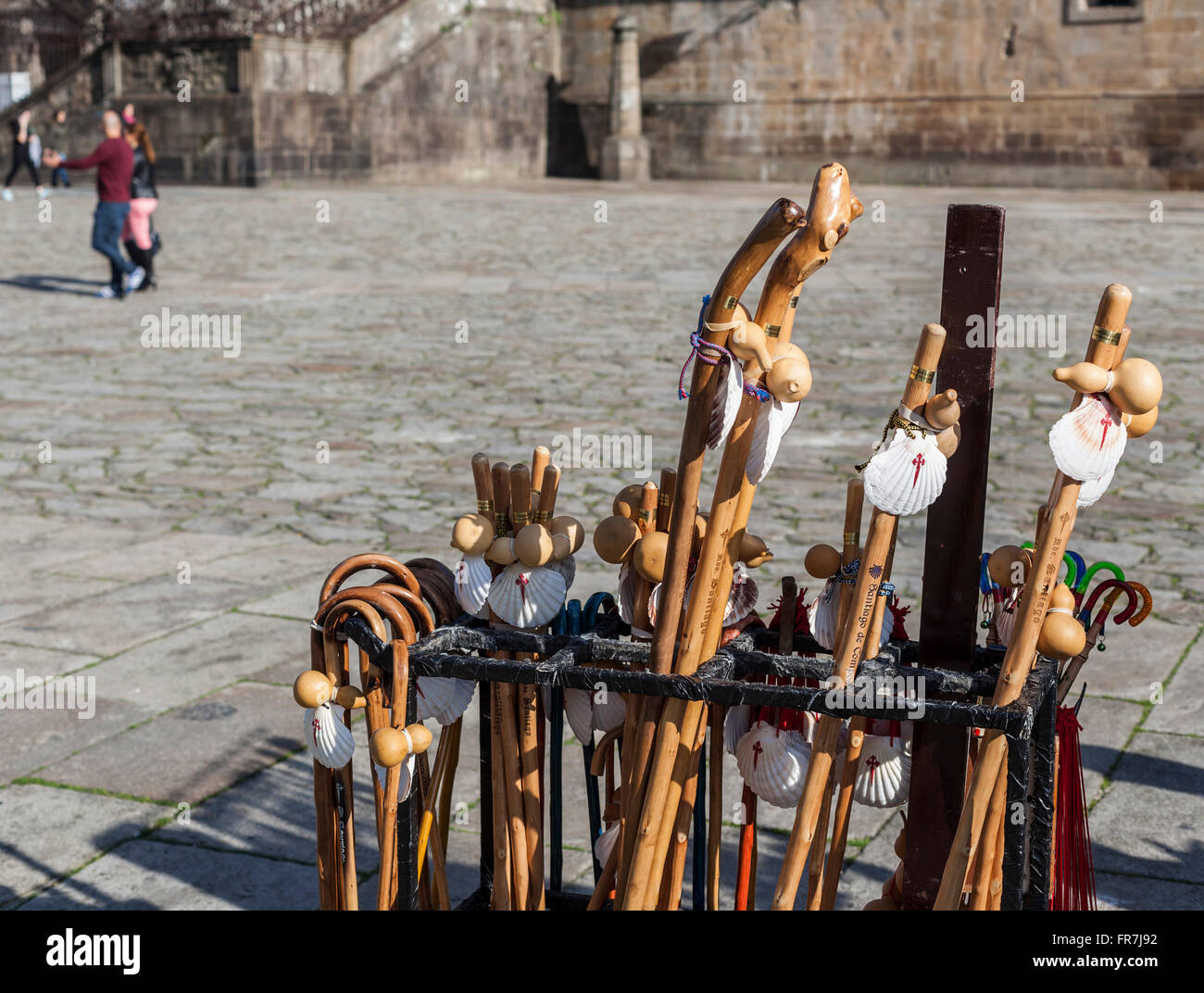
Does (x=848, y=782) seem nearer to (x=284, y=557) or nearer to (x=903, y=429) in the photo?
(x=903, y=429)

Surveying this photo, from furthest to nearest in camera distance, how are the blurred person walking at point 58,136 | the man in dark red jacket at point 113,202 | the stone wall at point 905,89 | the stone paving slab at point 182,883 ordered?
the stone wall at point 905,89
the blurred person walking at point 58,136
the man in dark red jacket at point 113,202
the stone paving slab at point 182,883

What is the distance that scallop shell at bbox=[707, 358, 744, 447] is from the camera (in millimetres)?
2023

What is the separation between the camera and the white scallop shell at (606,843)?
2.50 meters

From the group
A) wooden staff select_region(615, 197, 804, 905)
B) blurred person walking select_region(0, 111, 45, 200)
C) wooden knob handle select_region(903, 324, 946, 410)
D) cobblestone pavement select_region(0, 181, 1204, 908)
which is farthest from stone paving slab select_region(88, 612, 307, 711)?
blurred person walking select_region(0, 111, 45, 200)

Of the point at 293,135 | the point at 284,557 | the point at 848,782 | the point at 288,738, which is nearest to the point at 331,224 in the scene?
the point at 293,135

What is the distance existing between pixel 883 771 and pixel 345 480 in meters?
5.34

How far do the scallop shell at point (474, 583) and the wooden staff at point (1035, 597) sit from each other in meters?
0.81

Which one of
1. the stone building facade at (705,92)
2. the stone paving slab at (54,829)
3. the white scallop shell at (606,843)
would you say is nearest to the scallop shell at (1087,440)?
the white scallop shell at (606,843)

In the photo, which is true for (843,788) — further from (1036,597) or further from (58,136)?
(58,136)

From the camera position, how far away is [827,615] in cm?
238

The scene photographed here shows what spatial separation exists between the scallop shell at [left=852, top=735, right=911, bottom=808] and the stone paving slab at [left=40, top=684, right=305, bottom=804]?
1998 mm

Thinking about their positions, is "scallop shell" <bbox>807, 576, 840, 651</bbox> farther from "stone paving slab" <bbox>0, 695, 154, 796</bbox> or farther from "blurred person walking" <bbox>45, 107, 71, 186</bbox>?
"blurred person walking" <bbox>45, 107, 71, 186</bbox>

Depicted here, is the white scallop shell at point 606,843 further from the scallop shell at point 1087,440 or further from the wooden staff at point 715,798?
the scallop shell at point 1087,440

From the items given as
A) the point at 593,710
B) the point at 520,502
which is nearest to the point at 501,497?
the point at 520,502
